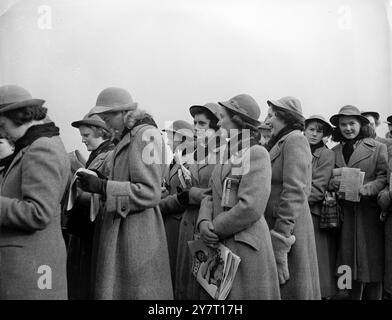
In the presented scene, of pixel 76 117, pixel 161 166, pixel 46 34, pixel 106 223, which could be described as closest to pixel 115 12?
pixel 46 34

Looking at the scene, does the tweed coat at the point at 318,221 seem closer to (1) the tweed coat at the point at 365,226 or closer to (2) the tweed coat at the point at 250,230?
(1) the tweed coat at the point at 365,226

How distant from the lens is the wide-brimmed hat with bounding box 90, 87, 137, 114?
2.84m

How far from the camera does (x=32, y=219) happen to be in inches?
91.0

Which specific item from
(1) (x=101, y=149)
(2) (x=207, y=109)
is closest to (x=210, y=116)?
(2) (x=207, y=109)

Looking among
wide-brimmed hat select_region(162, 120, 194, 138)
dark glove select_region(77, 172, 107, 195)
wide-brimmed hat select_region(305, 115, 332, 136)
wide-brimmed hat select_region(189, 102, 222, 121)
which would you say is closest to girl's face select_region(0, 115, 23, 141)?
dark glove select_region(77, 172, 107, 195)

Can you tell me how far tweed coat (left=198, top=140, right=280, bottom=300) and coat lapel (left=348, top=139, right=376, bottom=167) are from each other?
155cm

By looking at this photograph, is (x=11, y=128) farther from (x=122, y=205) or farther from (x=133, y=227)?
(x=133, y=227)

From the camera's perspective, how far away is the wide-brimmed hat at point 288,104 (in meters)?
3.27

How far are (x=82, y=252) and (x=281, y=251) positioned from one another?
1250 mm

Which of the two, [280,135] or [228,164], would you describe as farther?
[280,135]

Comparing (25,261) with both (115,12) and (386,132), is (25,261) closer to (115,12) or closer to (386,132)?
(115,12)

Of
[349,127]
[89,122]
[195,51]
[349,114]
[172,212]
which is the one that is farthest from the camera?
[349,127]

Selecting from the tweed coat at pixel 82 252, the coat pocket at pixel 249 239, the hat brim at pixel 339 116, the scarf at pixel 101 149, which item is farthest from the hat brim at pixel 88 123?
the hat brim at pixel 339 116
